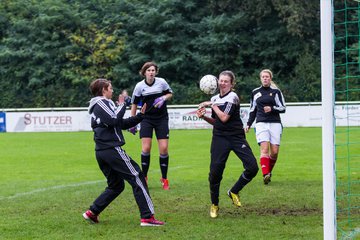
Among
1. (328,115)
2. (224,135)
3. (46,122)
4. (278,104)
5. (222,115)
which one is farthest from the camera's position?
(46,122)

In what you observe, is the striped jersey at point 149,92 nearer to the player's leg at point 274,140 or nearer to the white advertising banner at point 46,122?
the player's leg at point 274,140

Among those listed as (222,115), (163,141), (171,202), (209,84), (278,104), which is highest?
(209,84)

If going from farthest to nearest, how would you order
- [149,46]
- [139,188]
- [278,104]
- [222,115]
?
[149,46], [278,104], [222,115], [139,188]

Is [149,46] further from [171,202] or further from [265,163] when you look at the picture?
[171,202]

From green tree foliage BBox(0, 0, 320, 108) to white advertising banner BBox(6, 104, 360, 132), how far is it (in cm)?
898

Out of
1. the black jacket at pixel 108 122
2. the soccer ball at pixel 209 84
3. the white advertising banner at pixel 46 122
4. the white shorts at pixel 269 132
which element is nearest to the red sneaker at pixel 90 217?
the black jacket at pixel 108 122

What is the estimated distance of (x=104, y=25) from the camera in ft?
147

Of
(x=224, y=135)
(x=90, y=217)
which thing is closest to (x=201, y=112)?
(x=224, y=135)

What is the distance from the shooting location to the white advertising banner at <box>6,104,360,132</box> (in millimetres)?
30641

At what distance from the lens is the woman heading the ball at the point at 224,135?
8.48 m

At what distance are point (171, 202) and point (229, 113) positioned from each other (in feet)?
6.40

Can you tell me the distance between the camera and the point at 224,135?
28.2 feet

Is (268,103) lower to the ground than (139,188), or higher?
higher

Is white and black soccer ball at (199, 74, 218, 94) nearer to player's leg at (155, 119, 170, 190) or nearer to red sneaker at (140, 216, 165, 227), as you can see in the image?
red sneaker at (140, 216, 165, 227)
